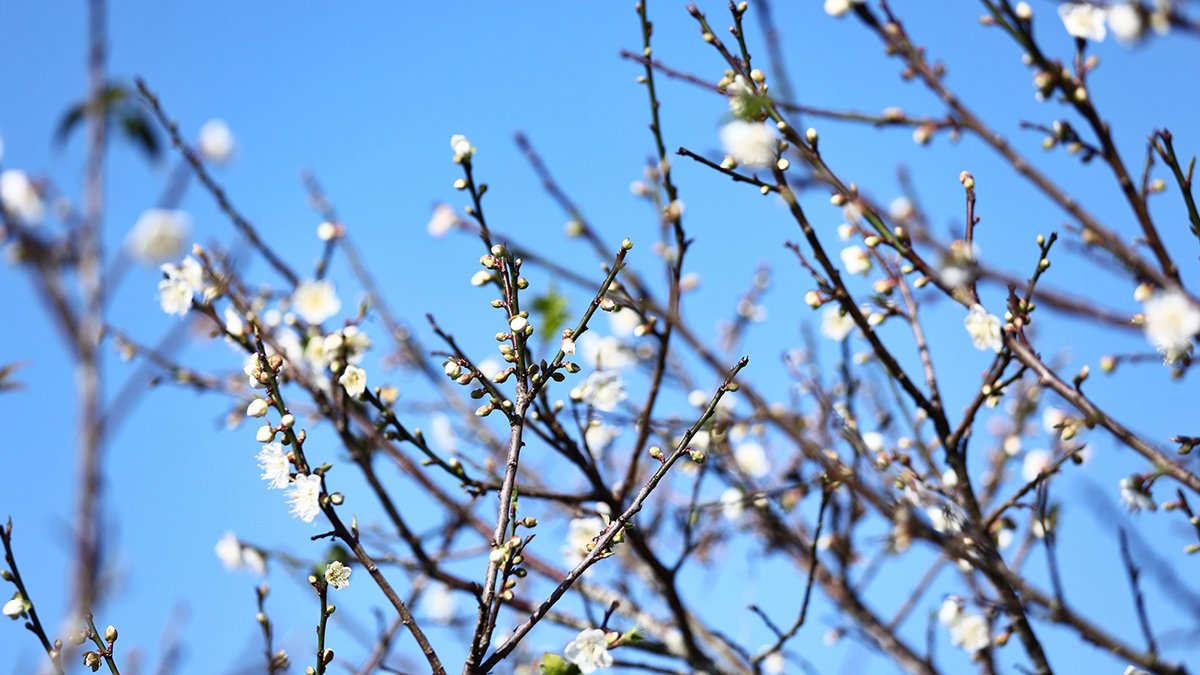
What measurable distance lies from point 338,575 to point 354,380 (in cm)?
52

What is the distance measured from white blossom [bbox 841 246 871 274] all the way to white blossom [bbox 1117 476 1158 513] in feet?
3.05

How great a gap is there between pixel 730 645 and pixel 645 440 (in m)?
0.68

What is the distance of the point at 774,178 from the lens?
2.42 metres

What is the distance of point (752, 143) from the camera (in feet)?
7.89

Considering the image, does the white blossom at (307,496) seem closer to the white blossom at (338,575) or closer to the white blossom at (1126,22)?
the white blossom at (338,575)

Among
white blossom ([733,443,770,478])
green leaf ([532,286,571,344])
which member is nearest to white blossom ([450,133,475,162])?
green leaf ([532,286,571,344])

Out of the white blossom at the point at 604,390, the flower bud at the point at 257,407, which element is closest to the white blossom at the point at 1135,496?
the white blossom at the point at 604,390

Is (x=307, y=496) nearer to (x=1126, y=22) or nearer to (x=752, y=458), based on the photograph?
(x=1126, y=22)

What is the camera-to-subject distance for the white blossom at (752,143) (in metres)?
2.38

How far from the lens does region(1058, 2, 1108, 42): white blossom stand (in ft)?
7.36

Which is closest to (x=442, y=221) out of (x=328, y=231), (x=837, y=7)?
(x=328, y=231)

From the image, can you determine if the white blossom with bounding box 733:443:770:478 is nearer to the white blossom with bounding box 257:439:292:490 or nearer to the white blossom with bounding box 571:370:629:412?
the white blossom with bounding box 571:370:629:412

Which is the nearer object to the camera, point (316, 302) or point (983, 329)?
point (983, 329)

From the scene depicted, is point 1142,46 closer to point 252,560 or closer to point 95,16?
point 95,16
